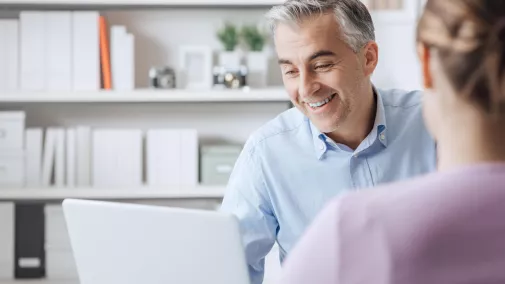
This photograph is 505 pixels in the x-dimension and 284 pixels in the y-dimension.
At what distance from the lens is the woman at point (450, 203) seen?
0.67 metres

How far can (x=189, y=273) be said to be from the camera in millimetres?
1207

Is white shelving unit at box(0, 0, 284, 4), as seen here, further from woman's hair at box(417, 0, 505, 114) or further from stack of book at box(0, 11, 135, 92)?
woman's hair at box(417, 0, 505, 114)

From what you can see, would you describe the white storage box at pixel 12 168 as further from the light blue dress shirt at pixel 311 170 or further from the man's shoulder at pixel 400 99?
the man's shoulder at pixel 400 99

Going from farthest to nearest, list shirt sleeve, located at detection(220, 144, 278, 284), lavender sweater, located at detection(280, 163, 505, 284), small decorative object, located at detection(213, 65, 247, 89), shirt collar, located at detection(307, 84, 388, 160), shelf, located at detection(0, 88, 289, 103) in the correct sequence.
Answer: small decorative object, located at detection(213, 65, 247, 89) < shelf, located at detection(0, 88, 289, 103) < shirt collar, located at detection(307, 84, 388, 160) < shirt sleeve, located at detection(220, 144, 278, 284) < lavender sweater, located at detection(280, 163, 505, 284)

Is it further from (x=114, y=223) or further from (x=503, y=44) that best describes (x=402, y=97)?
(x=503, y=44)

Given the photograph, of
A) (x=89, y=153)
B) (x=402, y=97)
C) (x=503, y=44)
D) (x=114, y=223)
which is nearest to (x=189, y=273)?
(x=114, y=223)

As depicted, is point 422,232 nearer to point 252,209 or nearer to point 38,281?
point 252,209

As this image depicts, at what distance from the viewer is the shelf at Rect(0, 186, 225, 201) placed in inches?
129

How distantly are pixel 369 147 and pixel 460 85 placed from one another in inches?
43.6

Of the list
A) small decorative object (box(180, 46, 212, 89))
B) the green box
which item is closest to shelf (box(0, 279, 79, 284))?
the green box

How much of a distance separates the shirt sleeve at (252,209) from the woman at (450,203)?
97 cm

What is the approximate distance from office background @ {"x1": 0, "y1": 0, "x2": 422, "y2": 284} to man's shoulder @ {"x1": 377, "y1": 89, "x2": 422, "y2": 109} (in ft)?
4.22

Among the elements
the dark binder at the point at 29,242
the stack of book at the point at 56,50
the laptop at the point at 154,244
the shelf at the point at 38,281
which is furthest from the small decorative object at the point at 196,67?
the laptop at the point at 154,244

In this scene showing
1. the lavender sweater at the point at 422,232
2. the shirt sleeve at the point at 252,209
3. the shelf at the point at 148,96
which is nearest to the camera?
the lavender sweater at the point at 422,232
